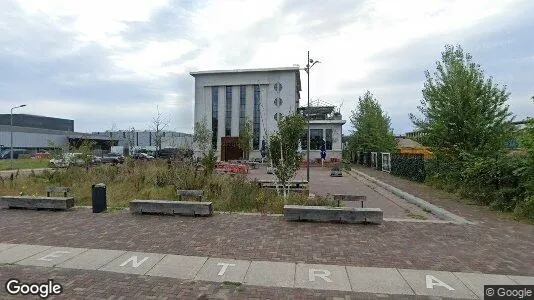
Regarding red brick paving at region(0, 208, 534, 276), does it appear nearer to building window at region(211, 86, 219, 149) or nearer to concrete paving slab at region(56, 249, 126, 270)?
concrete paving slab at region(56, 249, 126, 270)

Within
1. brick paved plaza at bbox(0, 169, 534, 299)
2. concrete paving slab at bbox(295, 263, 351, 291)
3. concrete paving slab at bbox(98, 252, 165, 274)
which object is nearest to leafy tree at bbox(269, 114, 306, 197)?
brick paved plaza at bbox(0, 169, 534, 299)

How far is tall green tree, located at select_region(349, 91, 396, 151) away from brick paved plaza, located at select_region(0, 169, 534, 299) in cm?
3040

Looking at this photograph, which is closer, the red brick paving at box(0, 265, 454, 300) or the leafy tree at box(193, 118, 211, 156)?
the red brick paving at box(0, 265, 454, 300)

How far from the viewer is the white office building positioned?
170 feet

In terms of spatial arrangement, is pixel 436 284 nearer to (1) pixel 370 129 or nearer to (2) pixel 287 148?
(2) pixel 287 148

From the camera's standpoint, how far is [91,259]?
634cm

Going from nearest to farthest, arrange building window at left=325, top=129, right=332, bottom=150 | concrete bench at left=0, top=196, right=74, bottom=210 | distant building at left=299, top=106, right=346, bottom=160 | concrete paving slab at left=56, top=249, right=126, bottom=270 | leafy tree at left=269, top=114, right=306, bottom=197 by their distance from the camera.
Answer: concrete paving slab at left=56, top=249, right=126, bottom=270, concrete bench at left=0, top=196, right=74, bottom=210, leafy tree at left=269, top=114, right=306, bottom=197, distant building at left=299, top=106, right=346, bottom=160, building window at left=325, top=129, right=332, bottom=150

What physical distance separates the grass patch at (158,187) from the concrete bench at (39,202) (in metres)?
1.23

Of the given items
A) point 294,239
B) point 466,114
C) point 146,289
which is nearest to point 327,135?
point 466,114

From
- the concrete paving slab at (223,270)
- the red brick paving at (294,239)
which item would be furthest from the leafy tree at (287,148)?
the concrete paving slab at (223,270)

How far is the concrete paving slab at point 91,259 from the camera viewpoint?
5.99m

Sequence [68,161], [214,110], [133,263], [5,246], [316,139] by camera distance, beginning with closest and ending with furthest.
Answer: [133,263] < [5,246] < [68,161] < [316,139] < [214,110]

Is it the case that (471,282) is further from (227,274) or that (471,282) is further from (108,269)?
(108,269)

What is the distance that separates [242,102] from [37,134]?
61.6m
